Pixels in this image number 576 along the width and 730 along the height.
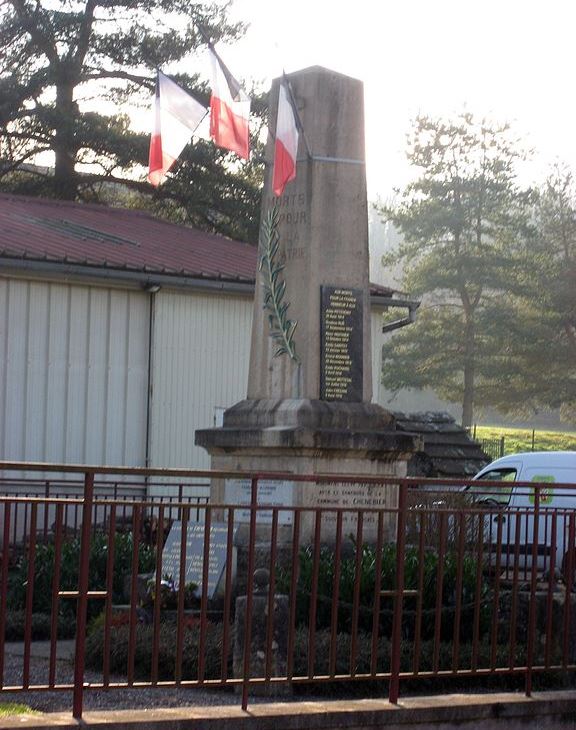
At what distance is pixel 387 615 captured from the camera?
10.1 metres

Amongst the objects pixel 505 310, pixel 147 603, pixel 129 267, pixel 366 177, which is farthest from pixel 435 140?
pixel 147 603

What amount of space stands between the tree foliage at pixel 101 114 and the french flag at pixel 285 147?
68.8 ft

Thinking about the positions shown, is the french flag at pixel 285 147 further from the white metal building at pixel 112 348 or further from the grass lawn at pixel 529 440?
the grass lawn at pixel 529 440

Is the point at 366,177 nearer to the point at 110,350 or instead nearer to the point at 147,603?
the point at 147,603

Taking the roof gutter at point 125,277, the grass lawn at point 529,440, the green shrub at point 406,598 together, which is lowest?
the grass lawn at point 529,440

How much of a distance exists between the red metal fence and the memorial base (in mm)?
386

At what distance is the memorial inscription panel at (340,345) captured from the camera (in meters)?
13.1

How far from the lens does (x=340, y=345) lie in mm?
13148

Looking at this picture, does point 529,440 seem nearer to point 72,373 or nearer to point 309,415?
point 72,373

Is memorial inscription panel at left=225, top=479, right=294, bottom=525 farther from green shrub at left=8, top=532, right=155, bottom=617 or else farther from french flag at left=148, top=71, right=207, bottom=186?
french flag at left=148, top=71, right=207, bottom=186

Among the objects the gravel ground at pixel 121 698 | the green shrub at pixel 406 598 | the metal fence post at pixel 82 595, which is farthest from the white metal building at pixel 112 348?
the metal fence post at pixel 82 595

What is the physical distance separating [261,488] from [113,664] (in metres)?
3.29

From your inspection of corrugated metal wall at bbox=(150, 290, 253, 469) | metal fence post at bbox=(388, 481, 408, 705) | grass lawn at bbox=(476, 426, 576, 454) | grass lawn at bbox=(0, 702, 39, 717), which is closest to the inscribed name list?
metal fence post at bbox=(388, 481, 408, 705)

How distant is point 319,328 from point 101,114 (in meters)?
22.9
